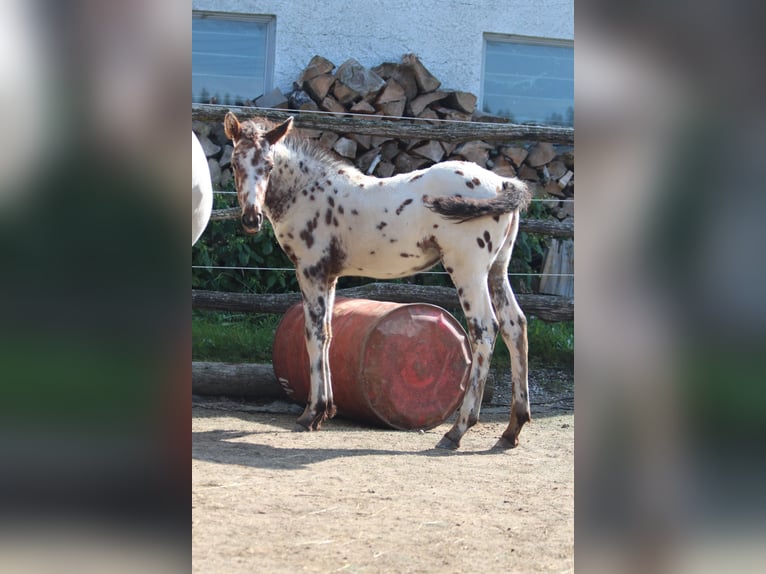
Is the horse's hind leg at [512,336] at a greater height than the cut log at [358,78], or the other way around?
the cut log at [358,78]

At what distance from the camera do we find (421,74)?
308 inches

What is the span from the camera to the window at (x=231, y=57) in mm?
7988

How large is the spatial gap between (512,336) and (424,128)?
2561 millimetres

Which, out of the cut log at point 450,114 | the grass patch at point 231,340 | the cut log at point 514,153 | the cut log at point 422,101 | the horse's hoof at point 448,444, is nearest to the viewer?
the horse's hoof at point 448,444

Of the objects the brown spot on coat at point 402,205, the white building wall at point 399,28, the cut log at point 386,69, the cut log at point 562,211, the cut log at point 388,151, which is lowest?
the brown spot on coat at point 402,205

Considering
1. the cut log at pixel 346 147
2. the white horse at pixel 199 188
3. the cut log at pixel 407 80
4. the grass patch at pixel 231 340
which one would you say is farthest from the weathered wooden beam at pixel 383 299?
the white horse at pixel 199 188

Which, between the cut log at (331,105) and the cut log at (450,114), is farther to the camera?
the cut log at (450,114)

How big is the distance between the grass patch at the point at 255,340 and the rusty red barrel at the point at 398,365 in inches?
47.8

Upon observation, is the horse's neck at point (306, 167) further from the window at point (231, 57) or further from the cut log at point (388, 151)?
the window at point (231, 57)

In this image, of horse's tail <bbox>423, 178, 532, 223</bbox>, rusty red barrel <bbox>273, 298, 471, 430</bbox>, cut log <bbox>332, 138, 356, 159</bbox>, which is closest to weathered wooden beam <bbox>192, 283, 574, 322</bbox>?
rusty red barrel <bbox>273, 298, 471, 430</bbox>

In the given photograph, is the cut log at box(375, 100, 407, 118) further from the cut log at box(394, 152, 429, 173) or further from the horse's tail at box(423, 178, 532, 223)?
the horse's tail at box(423, 178, 532, 223)
